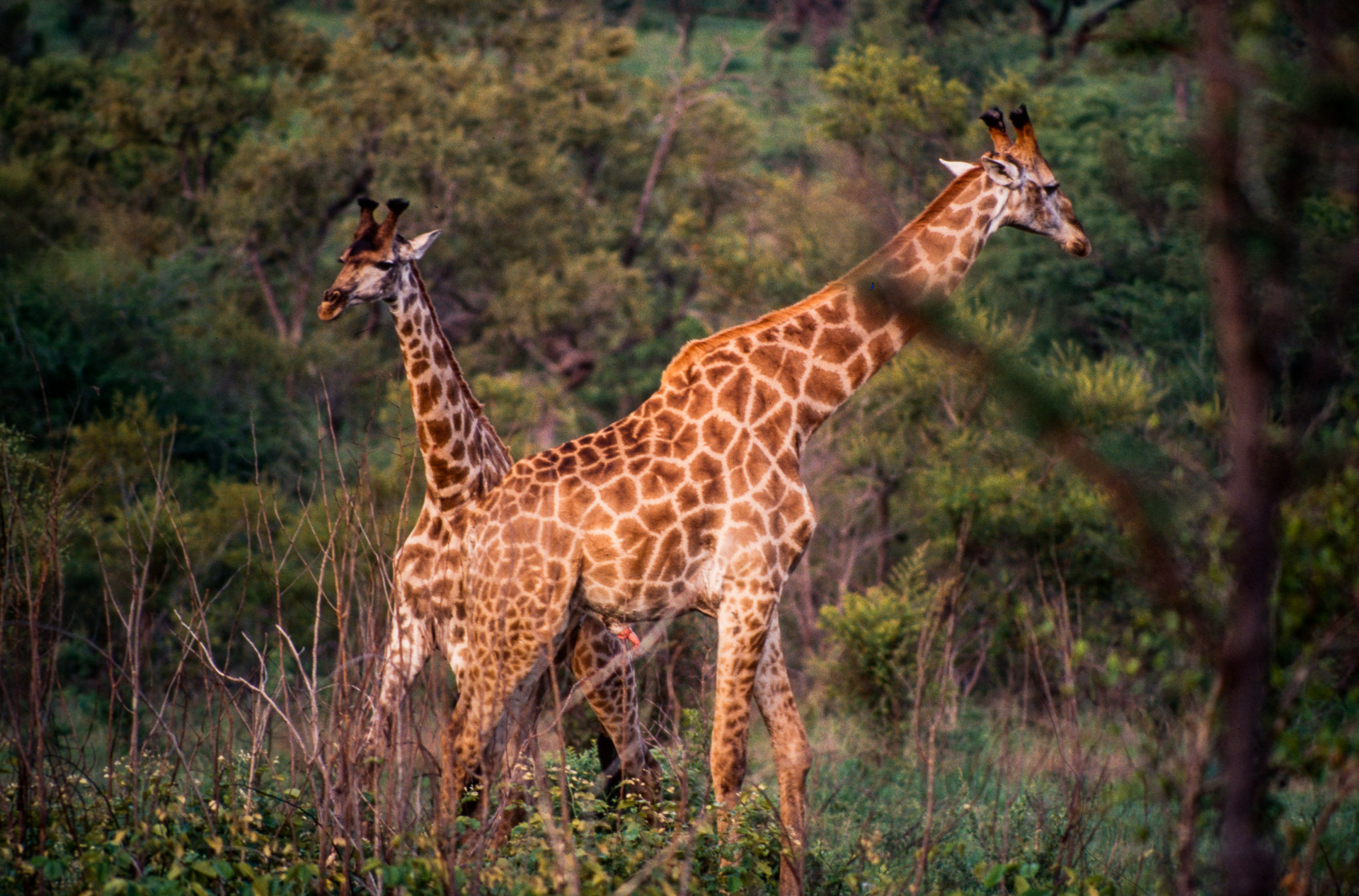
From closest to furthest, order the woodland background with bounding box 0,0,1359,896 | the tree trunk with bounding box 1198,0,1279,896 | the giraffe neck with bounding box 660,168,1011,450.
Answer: the tree trunk with bounding box 1198,0,1279,896 < the woodland background with bounding box 0,0,1359,896 < the giraffe neck with bounding box 660,168,1011,450

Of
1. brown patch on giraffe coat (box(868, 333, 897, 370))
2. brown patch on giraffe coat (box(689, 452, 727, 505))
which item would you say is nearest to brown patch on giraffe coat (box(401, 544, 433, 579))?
brown patch on giraffe coat (box(689, 452, 727, 505))

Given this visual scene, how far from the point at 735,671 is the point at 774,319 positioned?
1462 mm

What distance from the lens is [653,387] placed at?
63.7ft

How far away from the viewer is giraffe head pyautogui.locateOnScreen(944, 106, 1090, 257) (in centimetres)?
531

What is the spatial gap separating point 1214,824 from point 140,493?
10472 mm

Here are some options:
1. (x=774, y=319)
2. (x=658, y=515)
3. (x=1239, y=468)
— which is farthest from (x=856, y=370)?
(x=1239, y=468)

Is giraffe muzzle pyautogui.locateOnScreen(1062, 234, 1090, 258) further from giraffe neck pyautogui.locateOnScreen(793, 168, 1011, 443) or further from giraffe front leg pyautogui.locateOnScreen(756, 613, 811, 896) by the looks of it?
giraffe front leg pyautogui.locateOnScreen(756, 613, 811, 896)

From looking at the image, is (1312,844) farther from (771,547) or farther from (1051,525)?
(1051,525)

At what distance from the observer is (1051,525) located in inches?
393

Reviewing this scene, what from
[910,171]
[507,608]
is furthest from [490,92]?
[507,608]

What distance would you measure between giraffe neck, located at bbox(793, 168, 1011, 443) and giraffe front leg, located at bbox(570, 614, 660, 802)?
129cm

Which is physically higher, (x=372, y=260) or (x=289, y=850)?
(x=372, y=260)

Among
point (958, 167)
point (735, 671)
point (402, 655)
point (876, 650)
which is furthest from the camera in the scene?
point (876, 650)

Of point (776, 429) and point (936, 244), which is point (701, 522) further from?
point (936, 244)
